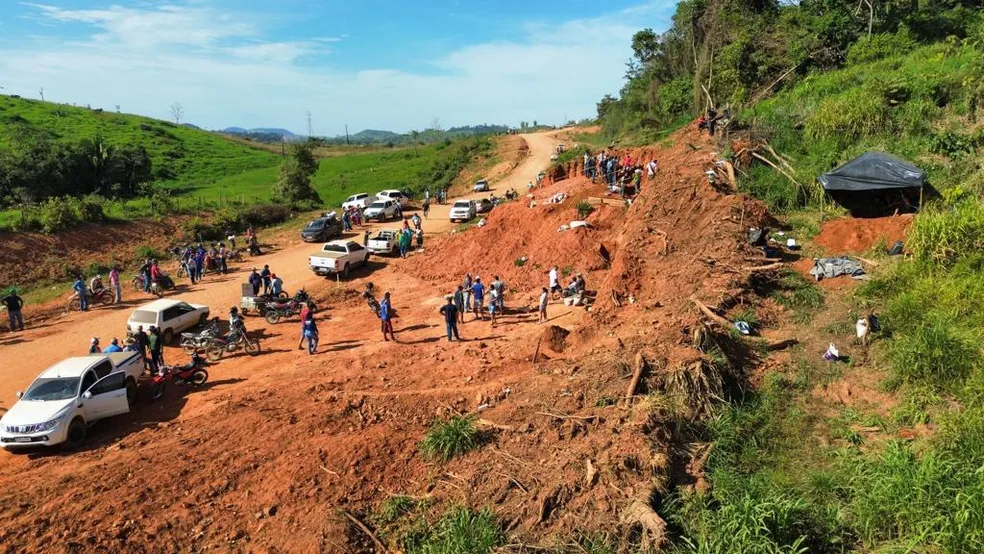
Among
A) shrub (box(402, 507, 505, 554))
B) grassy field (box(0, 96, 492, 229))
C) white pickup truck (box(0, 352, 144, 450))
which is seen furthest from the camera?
grassy field (box(0, 96, 492, 229))

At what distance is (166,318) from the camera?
17.5m

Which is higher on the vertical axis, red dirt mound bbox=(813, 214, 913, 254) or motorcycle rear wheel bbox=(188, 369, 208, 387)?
red dirt mound bbox=(813, 214, 913, 254)

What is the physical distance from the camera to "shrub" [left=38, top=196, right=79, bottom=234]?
2886 cm

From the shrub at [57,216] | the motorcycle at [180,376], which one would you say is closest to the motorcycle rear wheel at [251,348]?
the motorcycle at [180,376]

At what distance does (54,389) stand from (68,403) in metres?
0.75

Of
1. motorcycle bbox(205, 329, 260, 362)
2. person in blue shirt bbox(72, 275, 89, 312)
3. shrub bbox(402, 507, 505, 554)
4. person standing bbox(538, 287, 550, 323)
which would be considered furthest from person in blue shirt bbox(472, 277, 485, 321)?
person in blue shirt bbox(72, 275, 89, 312)

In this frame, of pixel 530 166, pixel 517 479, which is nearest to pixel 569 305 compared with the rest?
pixel 517 479

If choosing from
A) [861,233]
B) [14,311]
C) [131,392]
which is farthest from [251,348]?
[861,233]

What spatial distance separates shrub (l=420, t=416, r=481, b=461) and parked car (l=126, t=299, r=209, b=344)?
11581mm

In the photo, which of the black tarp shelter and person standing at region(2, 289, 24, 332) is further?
person standing at region(2, 289, 24, 332)

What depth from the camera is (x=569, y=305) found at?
18.7m

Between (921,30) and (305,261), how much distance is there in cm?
3345

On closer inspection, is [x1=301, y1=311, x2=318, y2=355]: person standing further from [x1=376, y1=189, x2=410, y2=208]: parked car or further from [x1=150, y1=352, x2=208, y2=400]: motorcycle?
[x1=376, y1=189, x2=410, y2=208]: parked car

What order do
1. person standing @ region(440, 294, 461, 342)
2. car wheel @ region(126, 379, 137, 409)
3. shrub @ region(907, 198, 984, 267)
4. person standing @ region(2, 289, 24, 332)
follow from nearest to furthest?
1. shrub @ region(907, 198, 984, 267)
2. car wheel @ region(126, 379, 137, 409)
3. person standing @ region(440, 294, 461, 342)
4. person standing @ region(2, 289, 24, 332)
